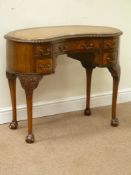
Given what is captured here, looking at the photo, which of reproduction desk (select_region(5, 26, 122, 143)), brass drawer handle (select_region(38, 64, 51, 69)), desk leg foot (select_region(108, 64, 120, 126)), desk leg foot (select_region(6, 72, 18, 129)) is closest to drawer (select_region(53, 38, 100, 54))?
reproduction desk (select_region(5, 26, 122, 143))

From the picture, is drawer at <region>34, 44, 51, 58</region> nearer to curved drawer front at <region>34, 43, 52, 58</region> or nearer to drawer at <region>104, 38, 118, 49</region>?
curved drawer front at <region>34, 43, 52, 58</region>

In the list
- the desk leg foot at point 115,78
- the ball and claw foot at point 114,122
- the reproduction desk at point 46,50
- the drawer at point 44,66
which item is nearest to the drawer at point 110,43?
the reproduction desk at point 46,50

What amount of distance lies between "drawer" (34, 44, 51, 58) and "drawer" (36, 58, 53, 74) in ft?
0.11

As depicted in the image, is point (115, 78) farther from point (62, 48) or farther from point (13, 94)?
point (13, 94)

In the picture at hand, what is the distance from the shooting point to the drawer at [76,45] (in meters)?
2.13

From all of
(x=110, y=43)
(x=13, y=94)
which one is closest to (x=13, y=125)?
(x=13, y=94)

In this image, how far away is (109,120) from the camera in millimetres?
2650

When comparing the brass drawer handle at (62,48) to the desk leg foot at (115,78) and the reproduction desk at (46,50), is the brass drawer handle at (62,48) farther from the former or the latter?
the desk leg foot at (115,78)

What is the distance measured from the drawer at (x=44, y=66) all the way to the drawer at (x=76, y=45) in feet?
0.30

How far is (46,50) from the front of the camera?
6.68 ft

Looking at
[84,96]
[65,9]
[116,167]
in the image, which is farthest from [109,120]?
[65,9]

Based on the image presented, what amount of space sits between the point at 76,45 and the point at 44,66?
285 mm

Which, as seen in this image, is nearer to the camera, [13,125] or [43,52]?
[43,52]

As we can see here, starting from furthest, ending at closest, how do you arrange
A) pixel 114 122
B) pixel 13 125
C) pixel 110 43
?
1. pixel 114 122
2. pixel 13 125
3. pixel 110 43
